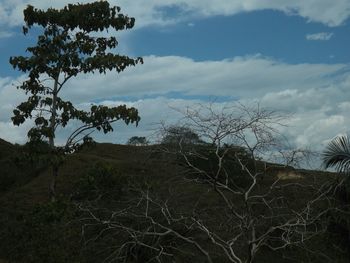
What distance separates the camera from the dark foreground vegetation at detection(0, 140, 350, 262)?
13211mm

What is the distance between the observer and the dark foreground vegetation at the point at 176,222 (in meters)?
13.2

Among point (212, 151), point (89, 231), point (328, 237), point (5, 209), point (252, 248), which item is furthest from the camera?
point (5, 209)

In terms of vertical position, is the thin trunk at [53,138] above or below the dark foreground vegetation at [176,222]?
above

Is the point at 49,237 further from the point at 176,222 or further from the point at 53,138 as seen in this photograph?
the point at 176,222

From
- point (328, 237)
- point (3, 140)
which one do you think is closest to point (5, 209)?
point (328, 237)

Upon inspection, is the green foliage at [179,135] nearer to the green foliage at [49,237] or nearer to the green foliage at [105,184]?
the green foliage at [49,237]

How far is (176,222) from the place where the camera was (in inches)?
639

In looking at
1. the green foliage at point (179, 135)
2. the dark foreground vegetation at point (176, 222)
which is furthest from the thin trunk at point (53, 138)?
the green foliage at point (179, 135)

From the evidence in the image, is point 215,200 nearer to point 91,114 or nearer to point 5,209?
point 5,209

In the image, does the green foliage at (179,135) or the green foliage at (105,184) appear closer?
the green foliage at (179,135)

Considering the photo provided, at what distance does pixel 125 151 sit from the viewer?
4191cm

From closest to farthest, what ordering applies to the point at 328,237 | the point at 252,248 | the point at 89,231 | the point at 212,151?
the point at 252,248
the point at 212,151
the point at 328,237
the point at 89,231

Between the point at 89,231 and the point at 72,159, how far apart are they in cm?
1572

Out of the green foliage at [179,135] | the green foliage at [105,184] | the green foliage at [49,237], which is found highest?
the green foliage at [179,135]
